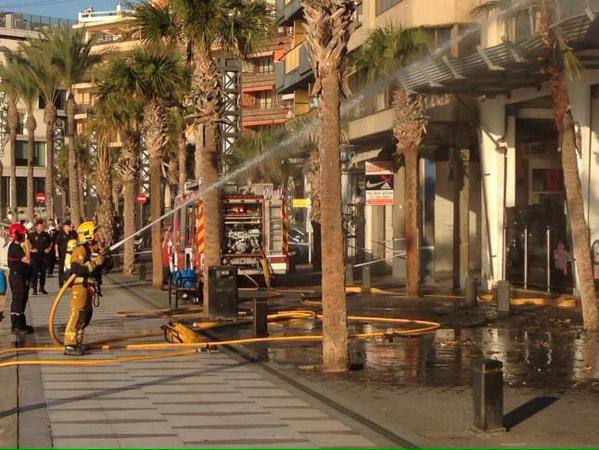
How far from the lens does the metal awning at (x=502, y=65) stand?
2003 centimetres

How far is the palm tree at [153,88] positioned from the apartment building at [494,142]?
6.20m

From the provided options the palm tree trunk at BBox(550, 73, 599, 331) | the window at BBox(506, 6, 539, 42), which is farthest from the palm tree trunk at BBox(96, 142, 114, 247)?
the palm tree trunk at BBox(550, 73, 599, 331)

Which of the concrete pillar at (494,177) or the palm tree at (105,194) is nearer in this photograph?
the concrete pillar at (494,177)

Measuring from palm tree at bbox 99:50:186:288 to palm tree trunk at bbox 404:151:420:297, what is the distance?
20.0 ft

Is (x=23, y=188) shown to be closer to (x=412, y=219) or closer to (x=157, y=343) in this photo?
(x=412, y=219)

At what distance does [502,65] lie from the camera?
2372 centimetres

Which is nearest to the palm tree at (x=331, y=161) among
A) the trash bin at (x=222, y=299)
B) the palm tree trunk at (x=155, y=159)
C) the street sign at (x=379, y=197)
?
the trash bin at (x=222, y=299)

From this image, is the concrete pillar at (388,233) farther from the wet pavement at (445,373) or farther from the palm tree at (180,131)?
the wet pavement at (445,373)

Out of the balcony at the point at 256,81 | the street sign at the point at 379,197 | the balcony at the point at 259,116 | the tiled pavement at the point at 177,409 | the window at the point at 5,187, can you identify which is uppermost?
the balcony at the point at 256,81

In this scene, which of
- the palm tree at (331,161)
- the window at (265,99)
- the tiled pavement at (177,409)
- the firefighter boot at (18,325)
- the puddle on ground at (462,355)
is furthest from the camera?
the window at (265,99)

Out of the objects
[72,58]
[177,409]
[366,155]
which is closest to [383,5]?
[366,155]

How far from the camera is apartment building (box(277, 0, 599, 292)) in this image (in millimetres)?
23891

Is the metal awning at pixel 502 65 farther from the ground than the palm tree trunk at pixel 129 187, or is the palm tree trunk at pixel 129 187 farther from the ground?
the metal awning at pixel 502 65

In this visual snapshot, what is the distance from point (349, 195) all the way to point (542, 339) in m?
28.4
